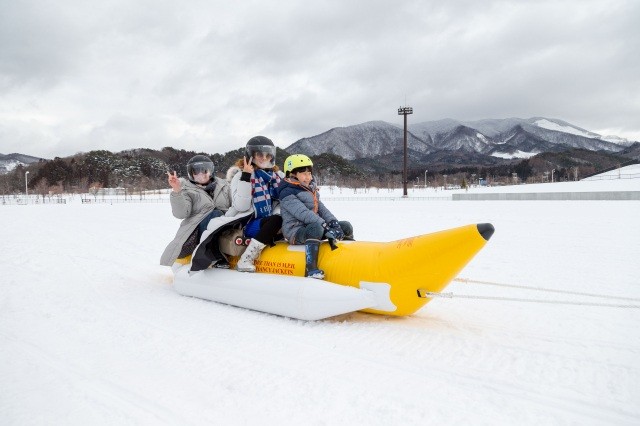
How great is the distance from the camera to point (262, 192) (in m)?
5.38

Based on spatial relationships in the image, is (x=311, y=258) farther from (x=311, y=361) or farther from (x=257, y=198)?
(x=311, y=361)

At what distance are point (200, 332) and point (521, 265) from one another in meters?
6.01


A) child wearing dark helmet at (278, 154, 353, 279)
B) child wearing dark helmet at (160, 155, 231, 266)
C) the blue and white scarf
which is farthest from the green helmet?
child wearing dark helmet at (160, 155, 231, 266)

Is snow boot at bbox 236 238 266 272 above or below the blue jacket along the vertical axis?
below

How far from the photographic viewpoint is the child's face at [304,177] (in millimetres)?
5120

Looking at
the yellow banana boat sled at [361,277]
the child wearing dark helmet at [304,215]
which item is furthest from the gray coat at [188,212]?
the child wearing dark helmet at [304,215]

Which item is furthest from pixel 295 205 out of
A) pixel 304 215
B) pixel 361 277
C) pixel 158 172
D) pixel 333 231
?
pixel 158 172

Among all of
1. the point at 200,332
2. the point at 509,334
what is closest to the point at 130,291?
the point at 200,332

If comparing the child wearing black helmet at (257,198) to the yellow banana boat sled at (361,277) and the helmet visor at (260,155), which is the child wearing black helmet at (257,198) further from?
the yellow banana boat sled at (361,277)

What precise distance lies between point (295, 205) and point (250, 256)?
1012 millimetres

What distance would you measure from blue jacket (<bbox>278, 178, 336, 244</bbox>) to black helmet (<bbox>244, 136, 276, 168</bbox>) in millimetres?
600

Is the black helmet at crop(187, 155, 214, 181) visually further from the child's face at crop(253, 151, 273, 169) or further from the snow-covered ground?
the snow-covered ground

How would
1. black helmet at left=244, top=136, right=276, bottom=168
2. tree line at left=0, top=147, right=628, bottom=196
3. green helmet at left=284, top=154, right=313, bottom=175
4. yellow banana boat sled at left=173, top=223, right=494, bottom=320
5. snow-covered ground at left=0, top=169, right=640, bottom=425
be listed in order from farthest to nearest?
tree line at left=0, top=147, right=628, bottom=196, black helmet at left=244, top=136, right=276, bottom=168, green helmet at left=284, top=154, right=313, bottom=175, yellow banana boat sled at left=173, top=223, right=494, bottom=320, snow-covered ground at left=0, top=169, right=640, bottom=425

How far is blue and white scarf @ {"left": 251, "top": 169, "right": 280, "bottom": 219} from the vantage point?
5.38 m
